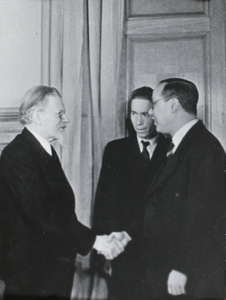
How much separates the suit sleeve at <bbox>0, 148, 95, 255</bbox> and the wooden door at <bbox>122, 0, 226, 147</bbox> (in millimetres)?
694

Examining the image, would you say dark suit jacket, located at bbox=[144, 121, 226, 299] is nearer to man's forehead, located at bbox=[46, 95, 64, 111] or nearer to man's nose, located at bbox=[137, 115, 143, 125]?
man's nose, located at bbox=[137, 115, 143, 125]

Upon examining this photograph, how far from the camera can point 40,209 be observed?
2426 mm

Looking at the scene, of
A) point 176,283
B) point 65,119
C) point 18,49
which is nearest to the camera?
point 176,283

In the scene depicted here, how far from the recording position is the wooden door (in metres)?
2.32

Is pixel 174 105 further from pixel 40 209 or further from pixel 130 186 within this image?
pixel 40 209

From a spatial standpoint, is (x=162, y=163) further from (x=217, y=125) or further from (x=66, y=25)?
(x=66, y=25)

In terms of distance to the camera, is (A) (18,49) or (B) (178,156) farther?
(A) (18,49)

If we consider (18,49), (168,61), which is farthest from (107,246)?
(18,49)

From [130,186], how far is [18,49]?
1069mm

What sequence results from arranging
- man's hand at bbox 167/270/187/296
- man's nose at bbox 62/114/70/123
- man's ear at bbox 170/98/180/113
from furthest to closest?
1. man's nose at bbox 62/114/70/123
2. man's ear at bbox 170/98/180/113
3. man's hand at bbox 167/270/187/296

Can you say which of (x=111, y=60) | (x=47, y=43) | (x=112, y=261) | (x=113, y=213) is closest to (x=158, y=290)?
(x=112, y=261)

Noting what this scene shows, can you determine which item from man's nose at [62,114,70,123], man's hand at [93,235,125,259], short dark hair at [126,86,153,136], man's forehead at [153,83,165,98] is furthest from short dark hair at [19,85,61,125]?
man's hand at [93,235,125,259]

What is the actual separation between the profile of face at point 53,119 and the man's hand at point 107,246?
63 cm

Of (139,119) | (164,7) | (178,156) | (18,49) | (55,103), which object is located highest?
(164,7)
